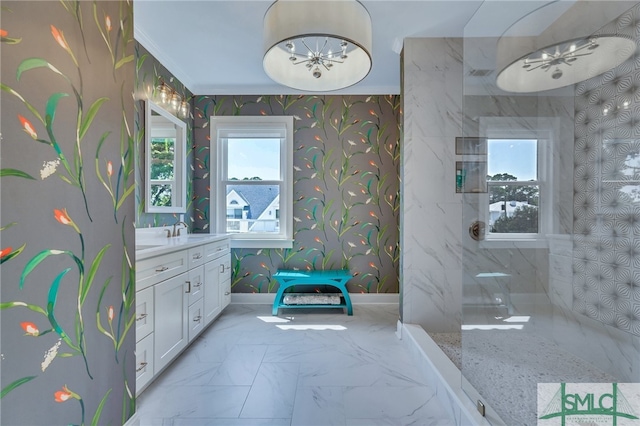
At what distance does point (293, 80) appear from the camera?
1.93 m

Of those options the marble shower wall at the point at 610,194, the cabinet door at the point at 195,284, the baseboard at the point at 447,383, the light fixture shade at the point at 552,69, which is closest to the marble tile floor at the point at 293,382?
the baseboard at the point at 447,383

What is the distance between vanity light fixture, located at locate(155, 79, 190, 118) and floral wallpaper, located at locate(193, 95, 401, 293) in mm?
280

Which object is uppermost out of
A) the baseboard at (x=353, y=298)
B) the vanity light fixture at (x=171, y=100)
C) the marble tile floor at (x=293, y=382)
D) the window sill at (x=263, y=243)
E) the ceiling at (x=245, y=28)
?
the ceiling at (x=245, y=28)

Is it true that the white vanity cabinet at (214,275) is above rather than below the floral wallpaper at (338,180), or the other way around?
below

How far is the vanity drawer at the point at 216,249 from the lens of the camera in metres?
2.49

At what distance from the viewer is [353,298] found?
11.0 feet

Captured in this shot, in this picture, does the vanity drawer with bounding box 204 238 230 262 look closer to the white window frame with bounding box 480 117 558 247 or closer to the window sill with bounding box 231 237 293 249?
the window sill with bounding box 231 237 293 249

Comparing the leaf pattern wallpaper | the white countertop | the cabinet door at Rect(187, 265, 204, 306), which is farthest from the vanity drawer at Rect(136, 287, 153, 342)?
the cabinet door at Rect(187, 265, 204, 306)

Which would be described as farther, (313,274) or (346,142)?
(346,142)

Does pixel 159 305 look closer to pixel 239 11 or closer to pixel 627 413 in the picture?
pixel 239 11

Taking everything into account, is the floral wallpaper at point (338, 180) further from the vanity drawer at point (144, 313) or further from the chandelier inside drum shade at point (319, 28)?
the vanity drawer at point (144, 313)

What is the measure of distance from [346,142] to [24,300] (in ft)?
10.00

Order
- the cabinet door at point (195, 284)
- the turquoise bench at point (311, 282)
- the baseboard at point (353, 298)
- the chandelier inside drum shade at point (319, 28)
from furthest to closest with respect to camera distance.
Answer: the baseboard at point (353, 298)
the turquoise bench at point (311, 282)
the cabinet door at point (195, 284)
the chandelier inside drum shade at point (319, 28)

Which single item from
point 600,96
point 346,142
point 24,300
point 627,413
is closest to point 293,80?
point 346,142
